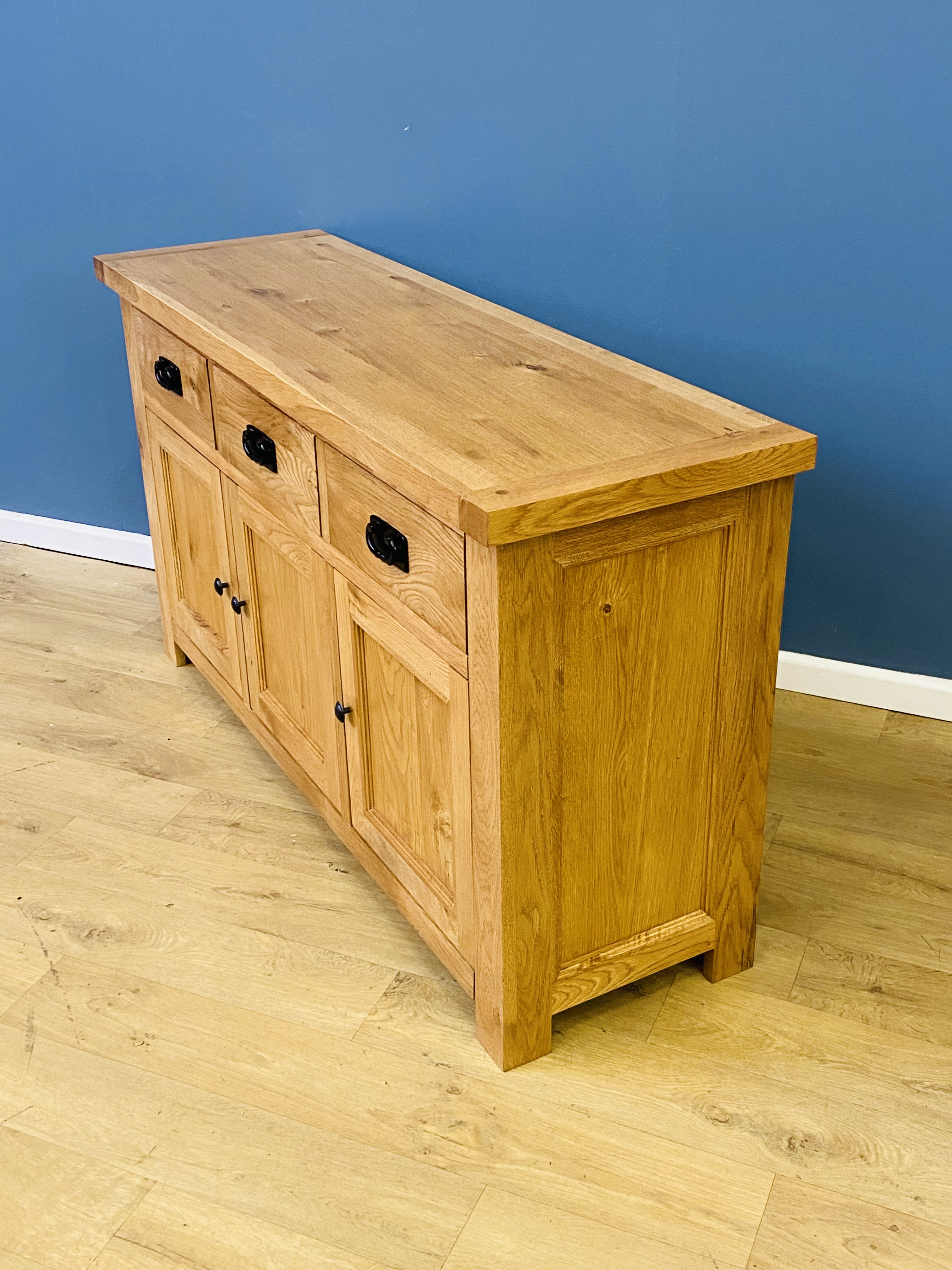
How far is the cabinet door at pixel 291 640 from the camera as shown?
77.2 inches

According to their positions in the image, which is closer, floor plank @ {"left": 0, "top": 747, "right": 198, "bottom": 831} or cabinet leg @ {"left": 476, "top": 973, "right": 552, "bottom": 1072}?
cabinet leg @ {"left": 476, "top": 973, "right": 552, "bottom": 1072}

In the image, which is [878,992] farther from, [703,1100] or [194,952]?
[194,952]

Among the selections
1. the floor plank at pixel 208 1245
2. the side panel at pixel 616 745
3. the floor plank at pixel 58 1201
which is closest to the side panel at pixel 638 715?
the side panel at pixel 616 745

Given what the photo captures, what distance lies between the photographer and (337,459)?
5.77 feet

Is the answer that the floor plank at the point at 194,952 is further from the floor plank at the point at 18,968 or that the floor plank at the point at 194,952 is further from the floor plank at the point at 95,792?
the floor plank at the point at 95,792

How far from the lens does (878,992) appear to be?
1857 mm

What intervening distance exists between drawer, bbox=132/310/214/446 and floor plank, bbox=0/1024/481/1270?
1.07 meters

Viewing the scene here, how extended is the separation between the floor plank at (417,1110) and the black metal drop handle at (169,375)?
1033mm

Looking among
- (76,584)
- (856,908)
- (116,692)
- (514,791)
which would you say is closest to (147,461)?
(116,692)

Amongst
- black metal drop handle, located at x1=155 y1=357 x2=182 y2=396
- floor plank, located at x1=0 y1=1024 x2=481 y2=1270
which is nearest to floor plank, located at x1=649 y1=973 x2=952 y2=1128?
floor plank, located at x1=0 y1=1024 x2=481 y2=1270

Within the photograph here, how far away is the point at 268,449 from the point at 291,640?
12.9 inches

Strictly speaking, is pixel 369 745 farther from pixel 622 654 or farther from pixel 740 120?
pixel 740 120

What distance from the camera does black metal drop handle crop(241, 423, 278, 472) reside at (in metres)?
1.97

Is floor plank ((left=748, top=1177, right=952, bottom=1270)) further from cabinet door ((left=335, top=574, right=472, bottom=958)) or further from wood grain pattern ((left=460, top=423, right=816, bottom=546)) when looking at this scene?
wood grain pattern ((left=460, top=423, right=816, bottom=546))
